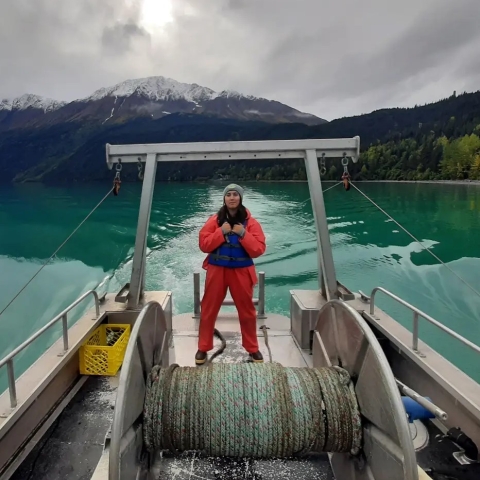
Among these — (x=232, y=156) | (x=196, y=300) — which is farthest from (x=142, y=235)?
(x=196, y=300)

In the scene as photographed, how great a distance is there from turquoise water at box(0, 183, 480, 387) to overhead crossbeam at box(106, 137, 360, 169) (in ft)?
15.5

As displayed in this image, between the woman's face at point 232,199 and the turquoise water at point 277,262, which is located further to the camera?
the turquoise water at point 277,262

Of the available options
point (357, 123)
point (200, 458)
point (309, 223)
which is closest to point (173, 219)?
point (309, 223)

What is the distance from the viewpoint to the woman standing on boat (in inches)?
113

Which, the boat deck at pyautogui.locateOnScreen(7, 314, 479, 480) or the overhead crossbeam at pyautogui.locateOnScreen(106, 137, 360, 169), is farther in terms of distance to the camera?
the overhead crossbeam at pyautogui.locateOnScreen(106, 137, 360, 169)

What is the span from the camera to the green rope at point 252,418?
5.73 feet

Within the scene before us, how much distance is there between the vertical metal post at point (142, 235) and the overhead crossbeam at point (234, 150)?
113mm

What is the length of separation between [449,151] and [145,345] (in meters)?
86.7

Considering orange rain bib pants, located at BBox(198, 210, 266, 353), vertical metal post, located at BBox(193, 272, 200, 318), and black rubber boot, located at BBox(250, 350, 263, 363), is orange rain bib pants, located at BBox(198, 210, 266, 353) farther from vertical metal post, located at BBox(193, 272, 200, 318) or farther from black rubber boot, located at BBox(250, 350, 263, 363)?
vertical metal post, located at BBox(193, 272, 200, 318)

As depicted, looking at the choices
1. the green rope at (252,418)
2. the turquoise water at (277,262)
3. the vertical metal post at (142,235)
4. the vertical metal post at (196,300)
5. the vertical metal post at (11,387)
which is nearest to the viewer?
the green rope at (252,418)

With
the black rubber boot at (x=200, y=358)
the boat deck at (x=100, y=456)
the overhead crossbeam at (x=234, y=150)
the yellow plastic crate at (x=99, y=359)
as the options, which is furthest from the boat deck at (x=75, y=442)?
the overhead crossbeam at (x=234, y=150)

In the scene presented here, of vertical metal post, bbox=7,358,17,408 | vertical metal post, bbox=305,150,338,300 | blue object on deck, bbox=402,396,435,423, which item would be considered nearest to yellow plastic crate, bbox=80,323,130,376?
vertical metal post, bbox=7,358,17,408

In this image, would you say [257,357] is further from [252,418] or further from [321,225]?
[252,418]

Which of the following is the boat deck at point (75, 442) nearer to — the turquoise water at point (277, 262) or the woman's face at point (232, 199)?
the woman's face at point (232, 199)
